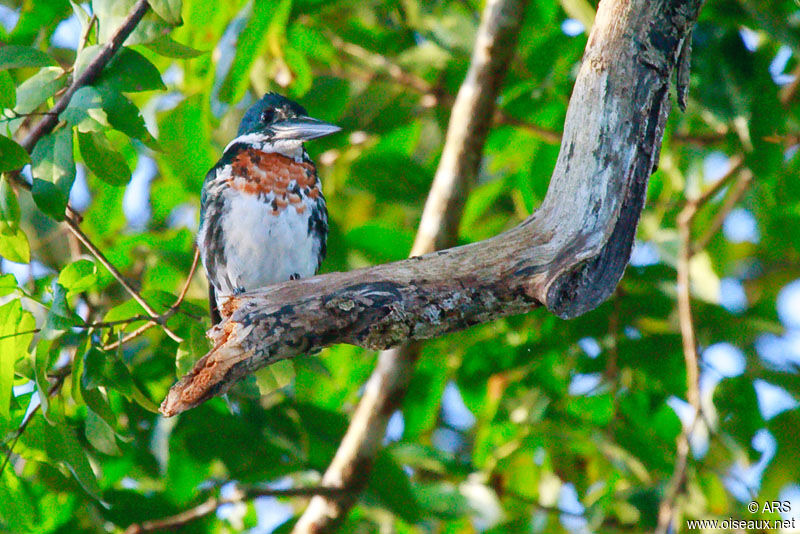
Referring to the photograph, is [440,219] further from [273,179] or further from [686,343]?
[686,343]

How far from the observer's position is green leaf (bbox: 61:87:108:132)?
96.0 inches

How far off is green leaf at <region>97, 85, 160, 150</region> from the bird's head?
135 cm

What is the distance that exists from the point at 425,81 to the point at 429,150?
868 mm

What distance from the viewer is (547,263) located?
2443 millimetres

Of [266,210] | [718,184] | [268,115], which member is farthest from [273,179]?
[718,184]

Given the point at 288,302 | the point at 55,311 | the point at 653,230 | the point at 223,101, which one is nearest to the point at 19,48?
the point at 55,311

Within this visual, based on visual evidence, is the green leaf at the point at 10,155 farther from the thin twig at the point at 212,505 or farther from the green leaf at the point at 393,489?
the green leaf at the point at 393,489

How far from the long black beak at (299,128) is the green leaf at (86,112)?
55.5 inches

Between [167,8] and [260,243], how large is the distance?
4.34 ft

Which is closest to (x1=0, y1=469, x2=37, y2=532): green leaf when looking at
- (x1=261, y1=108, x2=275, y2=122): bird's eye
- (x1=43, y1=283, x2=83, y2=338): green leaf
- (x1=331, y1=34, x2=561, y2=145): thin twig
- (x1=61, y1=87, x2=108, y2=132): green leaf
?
(x1=43, y1=283, x2=83, y2=338): green leaf

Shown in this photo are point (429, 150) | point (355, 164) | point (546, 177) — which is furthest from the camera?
point (429, 150)

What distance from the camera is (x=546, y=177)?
4.54 meters

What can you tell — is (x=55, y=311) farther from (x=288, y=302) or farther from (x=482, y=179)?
(x=482, y=179)

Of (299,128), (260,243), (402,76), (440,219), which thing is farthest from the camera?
(402,76)
